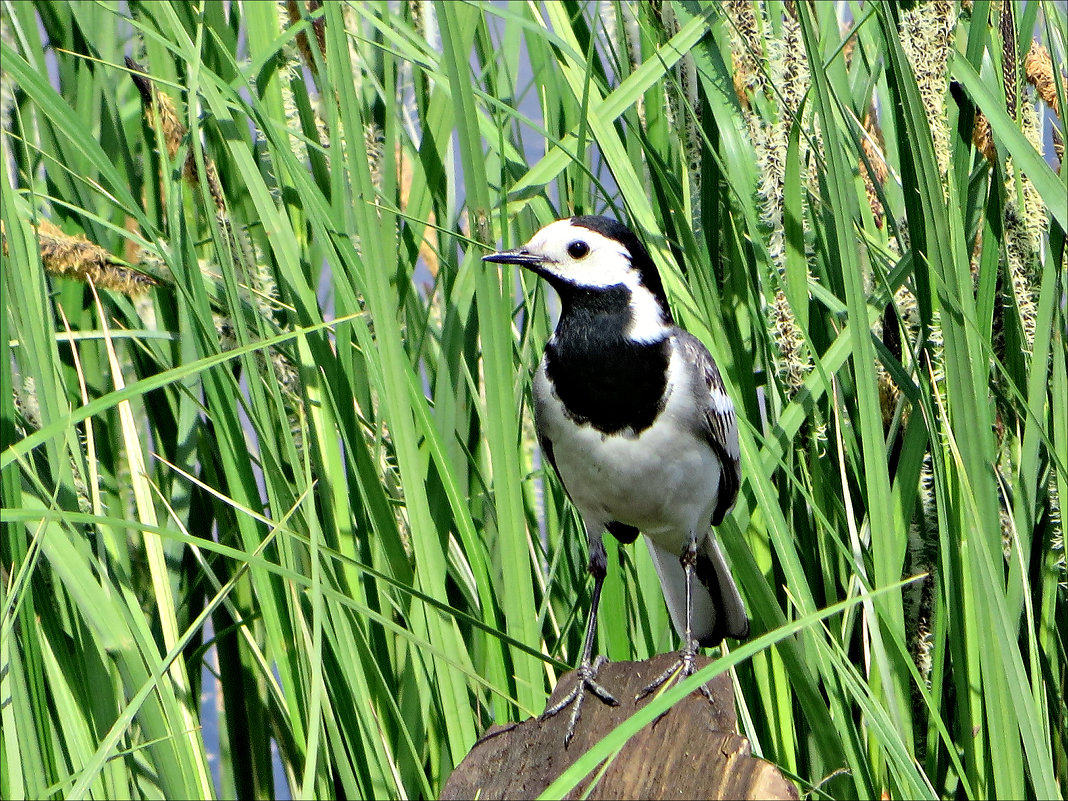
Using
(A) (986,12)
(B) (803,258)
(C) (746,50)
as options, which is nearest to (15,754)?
(B) (803,258)

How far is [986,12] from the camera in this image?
1665 millimetres

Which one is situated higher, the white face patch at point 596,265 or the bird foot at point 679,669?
the white face patch at point 596,265

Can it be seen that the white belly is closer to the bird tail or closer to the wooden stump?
the bird tail

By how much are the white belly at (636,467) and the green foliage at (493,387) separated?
0.11 metres

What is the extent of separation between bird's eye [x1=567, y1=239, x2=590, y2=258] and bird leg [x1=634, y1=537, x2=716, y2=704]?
22.7 inches

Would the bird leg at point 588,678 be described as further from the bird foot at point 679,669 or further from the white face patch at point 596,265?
the white face patch at point 596,265

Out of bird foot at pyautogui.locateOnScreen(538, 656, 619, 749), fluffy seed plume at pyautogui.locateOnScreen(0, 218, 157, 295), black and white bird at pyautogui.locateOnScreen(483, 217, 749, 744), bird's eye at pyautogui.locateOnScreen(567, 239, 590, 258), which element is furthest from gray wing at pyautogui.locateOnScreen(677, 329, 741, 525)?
fluffy seed plume at pyautogui.locateOnScreen(0, 218, 157, 295)

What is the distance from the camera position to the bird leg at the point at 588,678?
1797 millimetres

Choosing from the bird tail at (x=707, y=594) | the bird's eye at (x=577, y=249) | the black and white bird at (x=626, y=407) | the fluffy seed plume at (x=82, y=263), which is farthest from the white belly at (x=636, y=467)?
the fluffy seed plume at (x=82, y=263)

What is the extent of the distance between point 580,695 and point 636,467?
0.40 m

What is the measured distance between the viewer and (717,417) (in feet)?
7.04

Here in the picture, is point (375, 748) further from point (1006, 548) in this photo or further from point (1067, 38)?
point (1067, 38)

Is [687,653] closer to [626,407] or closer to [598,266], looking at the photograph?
[626,407]

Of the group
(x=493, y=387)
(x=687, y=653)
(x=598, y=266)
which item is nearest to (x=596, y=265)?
(x=598, y=266)
